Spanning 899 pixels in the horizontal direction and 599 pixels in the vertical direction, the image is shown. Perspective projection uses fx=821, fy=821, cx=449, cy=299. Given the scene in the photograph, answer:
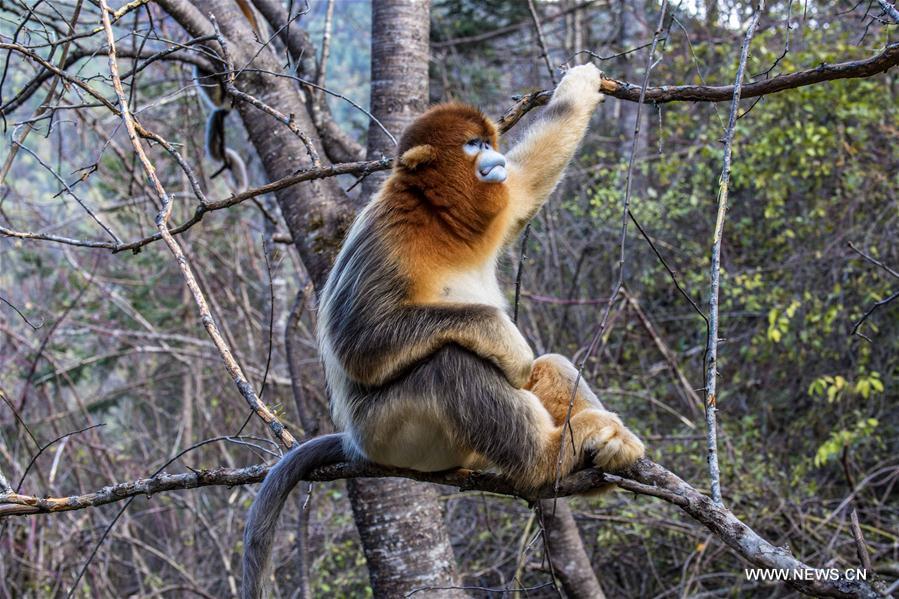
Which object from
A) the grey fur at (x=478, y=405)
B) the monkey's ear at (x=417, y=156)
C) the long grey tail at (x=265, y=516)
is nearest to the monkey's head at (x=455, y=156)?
the monkey's ear at (x=417, y=156)

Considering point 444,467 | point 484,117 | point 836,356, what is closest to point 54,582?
point 444,467

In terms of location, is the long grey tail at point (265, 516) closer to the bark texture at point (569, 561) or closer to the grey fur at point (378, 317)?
the grey fur at point (378, 317)

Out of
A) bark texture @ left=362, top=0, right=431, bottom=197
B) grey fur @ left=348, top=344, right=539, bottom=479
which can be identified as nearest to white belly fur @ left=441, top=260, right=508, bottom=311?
grey fur @ left=348, top=344, right=539, bottom=479

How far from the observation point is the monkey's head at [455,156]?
10.5ft

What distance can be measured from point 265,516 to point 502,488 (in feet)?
2.78

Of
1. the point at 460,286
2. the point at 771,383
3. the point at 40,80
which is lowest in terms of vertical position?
the point at 771,383

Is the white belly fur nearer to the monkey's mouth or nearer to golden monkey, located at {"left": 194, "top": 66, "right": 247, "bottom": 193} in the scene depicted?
the monkey's mouth

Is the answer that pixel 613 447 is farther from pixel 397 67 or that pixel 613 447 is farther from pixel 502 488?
pixel 397 67

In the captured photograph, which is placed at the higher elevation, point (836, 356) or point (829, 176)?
point (829, 176)

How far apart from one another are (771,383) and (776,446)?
29.2 inches

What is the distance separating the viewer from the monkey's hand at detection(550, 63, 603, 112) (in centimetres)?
344

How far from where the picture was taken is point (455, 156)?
3.23m

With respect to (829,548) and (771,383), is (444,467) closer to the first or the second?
(829,548)

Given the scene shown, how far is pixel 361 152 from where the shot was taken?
5.14 metres
